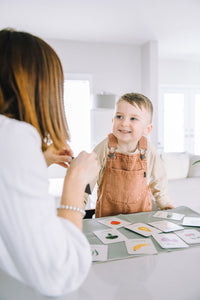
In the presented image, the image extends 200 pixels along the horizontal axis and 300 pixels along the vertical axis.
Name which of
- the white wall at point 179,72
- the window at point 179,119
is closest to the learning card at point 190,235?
the window at point 179,119

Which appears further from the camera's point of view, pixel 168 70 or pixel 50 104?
pixel 168 70

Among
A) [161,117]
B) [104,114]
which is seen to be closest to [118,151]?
[104,114]

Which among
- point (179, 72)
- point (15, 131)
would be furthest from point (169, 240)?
point (179, 72)

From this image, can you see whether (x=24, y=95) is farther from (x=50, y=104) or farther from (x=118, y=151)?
(x=118, y=151)

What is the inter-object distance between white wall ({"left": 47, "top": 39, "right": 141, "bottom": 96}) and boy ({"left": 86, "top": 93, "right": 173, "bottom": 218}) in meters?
4.55

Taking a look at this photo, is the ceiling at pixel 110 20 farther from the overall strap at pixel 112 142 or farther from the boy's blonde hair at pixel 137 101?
the overall strap at pixel 112 142

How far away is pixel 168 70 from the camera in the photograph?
23.8 feet

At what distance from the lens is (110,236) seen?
1.01m

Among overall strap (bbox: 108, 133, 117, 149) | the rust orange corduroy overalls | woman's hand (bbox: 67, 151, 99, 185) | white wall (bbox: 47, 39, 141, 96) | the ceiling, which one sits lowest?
the rust orange corduroy overalls

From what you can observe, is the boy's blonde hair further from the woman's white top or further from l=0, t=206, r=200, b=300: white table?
the woman's white top

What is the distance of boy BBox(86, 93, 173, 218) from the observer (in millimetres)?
1451

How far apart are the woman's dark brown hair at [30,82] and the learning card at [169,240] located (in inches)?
21.3

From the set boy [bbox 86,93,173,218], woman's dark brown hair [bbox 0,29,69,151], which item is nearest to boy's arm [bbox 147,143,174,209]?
boy [bbox 86,93,173,218]

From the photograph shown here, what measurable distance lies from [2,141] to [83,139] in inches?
220
